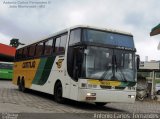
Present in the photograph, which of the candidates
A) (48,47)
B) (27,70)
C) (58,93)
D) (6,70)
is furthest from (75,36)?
(6,70)

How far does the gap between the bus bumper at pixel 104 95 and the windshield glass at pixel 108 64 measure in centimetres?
54

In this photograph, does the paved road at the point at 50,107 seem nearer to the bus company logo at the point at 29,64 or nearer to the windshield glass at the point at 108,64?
the windshield glass at the point at 108,64

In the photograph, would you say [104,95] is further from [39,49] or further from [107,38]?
[39,49]

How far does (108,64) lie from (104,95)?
1265mm

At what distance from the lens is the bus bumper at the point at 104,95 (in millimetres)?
16375

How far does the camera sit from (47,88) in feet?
68.6

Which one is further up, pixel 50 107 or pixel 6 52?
pixel 6 52

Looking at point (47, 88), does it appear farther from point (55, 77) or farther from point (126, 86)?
point (126, 86)

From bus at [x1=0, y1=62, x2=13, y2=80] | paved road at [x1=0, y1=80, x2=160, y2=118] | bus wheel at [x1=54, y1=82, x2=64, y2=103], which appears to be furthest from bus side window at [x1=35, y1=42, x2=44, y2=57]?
bus at [x1=0, y1=62, x2=13, y2=80]

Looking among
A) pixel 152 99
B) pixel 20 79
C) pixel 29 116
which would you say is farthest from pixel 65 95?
pixel 152 99

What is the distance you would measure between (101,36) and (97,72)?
167 cm

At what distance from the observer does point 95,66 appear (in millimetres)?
16625

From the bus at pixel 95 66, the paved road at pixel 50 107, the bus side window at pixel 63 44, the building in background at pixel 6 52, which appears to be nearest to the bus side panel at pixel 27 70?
the paved road at pixel 50 107

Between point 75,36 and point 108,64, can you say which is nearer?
point 108,64
